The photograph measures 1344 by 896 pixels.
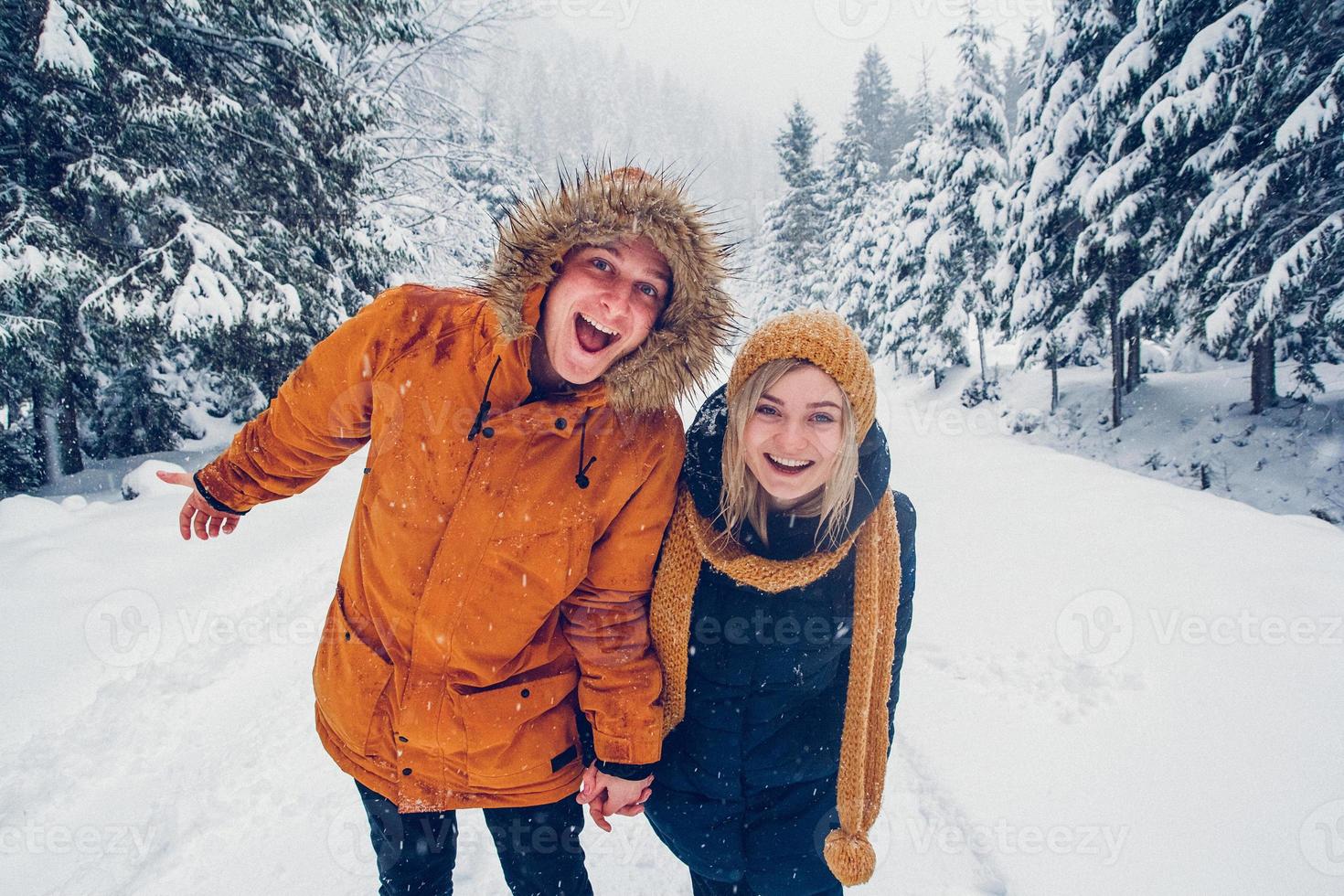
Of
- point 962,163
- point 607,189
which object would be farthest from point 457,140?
point 607,189

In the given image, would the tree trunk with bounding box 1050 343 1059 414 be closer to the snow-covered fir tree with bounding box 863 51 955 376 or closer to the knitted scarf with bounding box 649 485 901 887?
the snow-covered fir tree with bounding box 863 51 955 376

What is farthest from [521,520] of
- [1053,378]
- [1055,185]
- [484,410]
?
[1053,378]

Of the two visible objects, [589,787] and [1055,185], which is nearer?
[589,787]

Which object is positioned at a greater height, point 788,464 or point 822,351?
point 822,351

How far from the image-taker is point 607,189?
1850 mm

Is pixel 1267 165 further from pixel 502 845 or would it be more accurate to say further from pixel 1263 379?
pixel 502 845

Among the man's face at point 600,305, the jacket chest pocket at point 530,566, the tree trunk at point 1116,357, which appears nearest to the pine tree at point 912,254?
the tree trunk at point 1116,357

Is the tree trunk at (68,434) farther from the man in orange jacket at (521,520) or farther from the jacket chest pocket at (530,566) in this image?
the jacket chest pocket at (530,566)

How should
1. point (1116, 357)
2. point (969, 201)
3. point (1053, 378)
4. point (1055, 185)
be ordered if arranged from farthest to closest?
point (969, 201)
point (1053, 378)
point (1116, 357)
point (1055, 185)

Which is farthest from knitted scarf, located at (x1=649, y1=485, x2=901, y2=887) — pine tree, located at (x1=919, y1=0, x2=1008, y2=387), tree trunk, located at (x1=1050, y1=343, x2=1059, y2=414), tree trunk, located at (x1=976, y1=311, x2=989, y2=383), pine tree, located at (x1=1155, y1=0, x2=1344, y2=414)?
tree trunk, located at (x1=976, y1=311, x2=989, y2=383)

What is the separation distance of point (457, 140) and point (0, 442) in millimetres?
10458

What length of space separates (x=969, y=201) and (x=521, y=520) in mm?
19473

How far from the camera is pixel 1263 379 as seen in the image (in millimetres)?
10930

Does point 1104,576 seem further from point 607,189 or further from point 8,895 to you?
point 8,895
